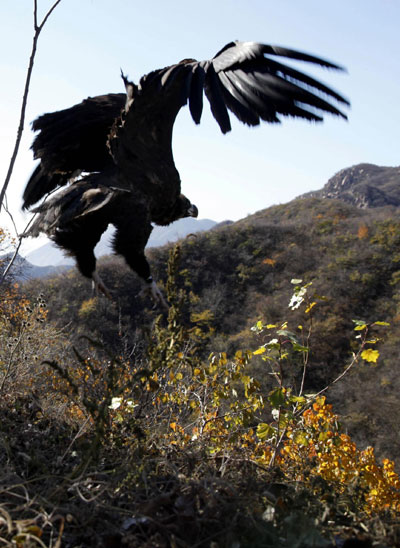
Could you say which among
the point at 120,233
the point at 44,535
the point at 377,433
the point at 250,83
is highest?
the point at 250,83

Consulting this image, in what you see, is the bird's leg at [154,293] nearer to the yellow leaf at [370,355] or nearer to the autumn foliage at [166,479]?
the autumn foliage at [166,479]

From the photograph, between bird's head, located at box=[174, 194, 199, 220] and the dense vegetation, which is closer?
the dense vegetation

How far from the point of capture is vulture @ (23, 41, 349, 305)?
7.90ft

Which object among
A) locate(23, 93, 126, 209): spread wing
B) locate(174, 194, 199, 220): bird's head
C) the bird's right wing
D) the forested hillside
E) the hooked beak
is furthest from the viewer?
the forested hillside

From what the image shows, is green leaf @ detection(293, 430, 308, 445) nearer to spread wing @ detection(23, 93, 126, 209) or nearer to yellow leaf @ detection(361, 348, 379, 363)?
yellow leaf @ detection(361, 348, 379, 363)

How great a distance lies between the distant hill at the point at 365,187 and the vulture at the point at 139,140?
5911 cm

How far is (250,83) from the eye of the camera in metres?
2.44

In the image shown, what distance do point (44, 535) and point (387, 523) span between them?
135cm

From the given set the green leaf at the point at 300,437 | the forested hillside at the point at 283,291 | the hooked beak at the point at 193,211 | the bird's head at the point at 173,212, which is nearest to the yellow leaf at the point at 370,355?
the green leaf at the point at 300,437

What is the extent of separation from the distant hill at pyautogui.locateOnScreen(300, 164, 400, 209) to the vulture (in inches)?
2327

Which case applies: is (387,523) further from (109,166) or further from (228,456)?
(109,166)

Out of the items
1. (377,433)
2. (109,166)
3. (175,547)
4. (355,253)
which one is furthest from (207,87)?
(355,253)

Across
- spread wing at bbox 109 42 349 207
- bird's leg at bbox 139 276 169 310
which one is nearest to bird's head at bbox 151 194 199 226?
spread wing at bbox 109 42 349 207

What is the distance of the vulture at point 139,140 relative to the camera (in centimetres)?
241
